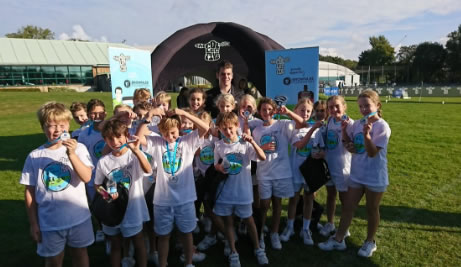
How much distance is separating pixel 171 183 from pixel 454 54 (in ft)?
202

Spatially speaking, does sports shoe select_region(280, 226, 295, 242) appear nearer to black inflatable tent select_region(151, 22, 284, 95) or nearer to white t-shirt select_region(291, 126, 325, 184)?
white t-shirt select_region(291, 126, 325, 184)

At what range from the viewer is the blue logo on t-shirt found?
244 centimetres

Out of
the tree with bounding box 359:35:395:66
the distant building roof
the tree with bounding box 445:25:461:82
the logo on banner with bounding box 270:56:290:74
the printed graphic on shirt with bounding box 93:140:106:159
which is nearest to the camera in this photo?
the printed graphic on shirt with bounding box 93:140:106:159

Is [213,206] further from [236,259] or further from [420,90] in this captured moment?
[420,90]

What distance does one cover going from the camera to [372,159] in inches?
127

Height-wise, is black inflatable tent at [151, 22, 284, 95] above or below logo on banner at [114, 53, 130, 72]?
above

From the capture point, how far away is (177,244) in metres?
3.72

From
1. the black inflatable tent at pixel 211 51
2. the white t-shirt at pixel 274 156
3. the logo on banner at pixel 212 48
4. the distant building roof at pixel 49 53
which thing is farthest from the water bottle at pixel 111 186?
the distant building roof at pixel 49 53

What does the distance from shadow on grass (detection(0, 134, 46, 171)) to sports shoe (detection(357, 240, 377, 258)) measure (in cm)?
757

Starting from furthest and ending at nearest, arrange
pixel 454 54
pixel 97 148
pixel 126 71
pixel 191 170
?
pixel 454 54 < pixel 126 71 < pixel 97 148 < pixel 191 170

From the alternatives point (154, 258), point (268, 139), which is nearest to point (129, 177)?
point (154, 258)

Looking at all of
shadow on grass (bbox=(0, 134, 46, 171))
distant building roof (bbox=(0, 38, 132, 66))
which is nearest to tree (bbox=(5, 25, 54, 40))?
distant building roof (bbox=(0, 38, 132, 66))

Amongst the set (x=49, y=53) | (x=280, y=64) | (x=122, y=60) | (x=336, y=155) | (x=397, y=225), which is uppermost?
(x=49, y=53)

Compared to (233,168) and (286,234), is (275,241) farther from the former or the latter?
(233,168)
